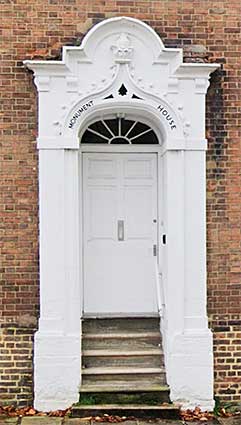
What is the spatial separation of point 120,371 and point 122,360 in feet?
0.60

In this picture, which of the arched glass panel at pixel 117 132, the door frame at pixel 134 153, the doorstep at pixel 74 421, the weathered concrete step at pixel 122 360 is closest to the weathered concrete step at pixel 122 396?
the doorstep at pixel 74 421

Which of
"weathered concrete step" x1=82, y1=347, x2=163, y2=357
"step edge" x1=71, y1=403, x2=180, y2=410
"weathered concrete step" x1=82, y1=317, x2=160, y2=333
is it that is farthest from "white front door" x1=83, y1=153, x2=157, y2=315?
"step edge" x1=71, y1=403, x2=180, y2=410

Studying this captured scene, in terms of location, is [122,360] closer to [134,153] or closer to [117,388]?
[117,388]

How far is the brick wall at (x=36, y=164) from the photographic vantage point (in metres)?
7.27

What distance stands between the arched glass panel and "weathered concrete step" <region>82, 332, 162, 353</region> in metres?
2.46

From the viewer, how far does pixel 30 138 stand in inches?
287

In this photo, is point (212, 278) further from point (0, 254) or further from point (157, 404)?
point (0, 254)

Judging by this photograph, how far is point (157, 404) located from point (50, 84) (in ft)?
13.0

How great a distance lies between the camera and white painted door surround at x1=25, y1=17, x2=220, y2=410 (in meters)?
7.18

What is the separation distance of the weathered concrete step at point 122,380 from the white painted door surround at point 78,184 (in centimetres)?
19

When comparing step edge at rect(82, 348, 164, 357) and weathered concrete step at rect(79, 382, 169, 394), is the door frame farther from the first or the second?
weathered concrete step at rect(79, 382, 169, 394)

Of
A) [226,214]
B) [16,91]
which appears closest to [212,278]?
[226,214]

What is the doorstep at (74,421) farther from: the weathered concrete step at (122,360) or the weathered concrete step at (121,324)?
the weathered concrete step at (121,324)

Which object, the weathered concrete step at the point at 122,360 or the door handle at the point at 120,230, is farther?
the door handle at the point at 120,230
